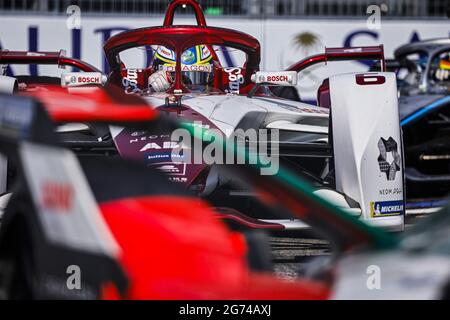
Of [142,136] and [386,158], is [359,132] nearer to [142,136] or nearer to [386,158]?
[386,158]

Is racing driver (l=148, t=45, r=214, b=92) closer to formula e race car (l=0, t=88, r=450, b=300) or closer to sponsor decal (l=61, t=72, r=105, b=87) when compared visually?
sponsor decal (l=61, t=72, r=105, b=87)

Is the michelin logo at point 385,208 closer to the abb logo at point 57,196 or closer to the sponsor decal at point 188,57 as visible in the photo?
the sponsor decal at point 188,57

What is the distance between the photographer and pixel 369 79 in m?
5.67

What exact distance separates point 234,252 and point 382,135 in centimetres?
317

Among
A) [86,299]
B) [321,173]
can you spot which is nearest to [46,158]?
[86,299]

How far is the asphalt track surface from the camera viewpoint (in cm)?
524

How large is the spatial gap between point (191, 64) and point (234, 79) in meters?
0.50

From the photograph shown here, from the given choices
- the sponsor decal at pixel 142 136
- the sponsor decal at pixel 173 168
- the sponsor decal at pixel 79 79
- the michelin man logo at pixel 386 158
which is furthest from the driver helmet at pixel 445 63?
the sponsor decal at pixel 173 168

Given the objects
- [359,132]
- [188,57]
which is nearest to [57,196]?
[359,132]

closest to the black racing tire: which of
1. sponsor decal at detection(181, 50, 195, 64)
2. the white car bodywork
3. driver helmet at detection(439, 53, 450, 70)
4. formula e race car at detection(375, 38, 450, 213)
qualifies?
the white car bodywork

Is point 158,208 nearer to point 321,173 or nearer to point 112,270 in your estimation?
point 112,270

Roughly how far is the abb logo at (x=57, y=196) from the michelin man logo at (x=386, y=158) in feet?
11.0

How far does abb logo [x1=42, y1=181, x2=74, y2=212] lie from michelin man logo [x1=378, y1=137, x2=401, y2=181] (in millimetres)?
3344

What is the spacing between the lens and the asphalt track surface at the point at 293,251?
5242 millimetres
